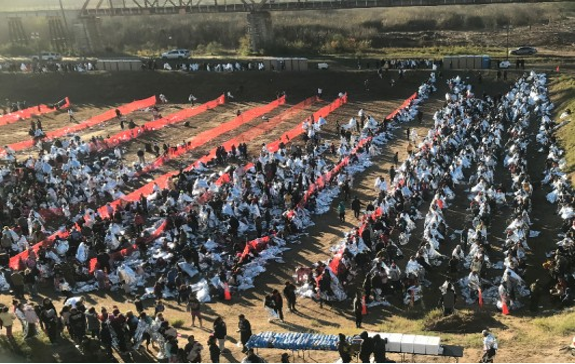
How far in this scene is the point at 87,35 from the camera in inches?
2995

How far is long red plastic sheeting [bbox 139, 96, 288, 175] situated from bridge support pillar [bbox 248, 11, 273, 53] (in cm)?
1945

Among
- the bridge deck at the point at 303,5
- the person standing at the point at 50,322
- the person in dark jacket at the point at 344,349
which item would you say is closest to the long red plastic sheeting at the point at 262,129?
the person standing at the point at 50,322

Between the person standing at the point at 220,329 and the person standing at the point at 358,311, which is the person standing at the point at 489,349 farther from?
the person standing at the point at 220,329

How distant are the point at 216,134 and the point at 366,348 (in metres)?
28.7

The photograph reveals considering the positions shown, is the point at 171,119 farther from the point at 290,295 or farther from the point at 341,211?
the point at 290,295

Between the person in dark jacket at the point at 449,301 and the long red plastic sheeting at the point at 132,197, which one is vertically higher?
the long red plastic sheeting at the point at 132,197

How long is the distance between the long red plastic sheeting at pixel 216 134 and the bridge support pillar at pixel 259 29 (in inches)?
766

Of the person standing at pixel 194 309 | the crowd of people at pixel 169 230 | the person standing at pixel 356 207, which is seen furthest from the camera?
the person standing at pixel 356 207

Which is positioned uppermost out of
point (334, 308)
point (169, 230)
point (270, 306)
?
point (169, 230)

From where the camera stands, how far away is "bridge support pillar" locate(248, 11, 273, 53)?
65.5m

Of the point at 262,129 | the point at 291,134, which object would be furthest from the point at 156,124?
the point at 291,134

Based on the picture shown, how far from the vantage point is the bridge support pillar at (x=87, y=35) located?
75.8 meters

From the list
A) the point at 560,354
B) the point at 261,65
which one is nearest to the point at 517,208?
the point at 560,354

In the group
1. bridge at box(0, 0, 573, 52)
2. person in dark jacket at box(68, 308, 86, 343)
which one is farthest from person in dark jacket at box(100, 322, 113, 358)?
bridge at box(0, 0, 573, 52)
